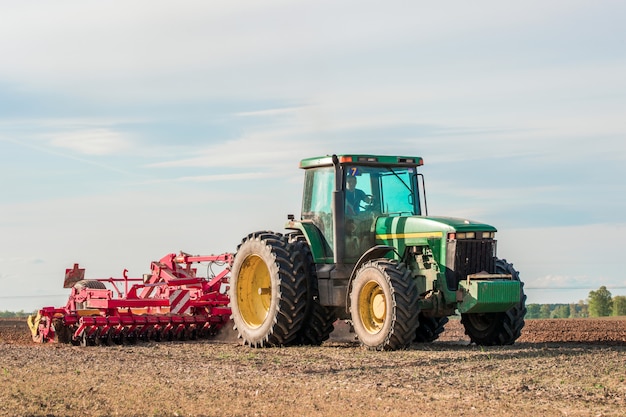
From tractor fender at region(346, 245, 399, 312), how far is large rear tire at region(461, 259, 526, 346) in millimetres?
1841

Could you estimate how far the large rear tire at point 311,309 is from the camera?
16.3 metres

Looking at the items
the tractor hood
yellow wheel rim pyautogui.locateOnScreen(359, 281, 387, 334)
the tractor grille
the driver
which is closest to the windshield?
the driver

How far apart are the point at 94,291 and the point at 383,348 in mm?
6888

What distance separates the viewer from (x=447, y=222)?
15.5 m

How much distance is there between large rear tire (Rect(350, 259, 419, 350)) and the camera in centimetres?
1429

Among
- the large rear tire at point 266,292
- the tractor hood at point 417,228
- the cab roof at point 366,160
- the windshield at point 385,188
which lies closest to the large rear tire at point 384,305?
the tractor hood at point 417,228

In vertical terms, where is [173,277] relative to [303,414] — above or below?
above

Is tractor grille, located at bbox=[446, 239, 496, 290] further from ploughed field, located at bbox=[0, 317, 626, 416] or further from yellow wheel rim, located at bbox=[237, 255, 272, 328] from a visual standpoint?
yellow wheel rim, located at bbox=[237, 255, 272, 328]

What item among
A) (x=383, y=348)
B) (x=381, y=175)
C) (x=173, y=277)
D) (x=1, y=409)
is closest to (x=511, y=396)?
(x=383, y=348)

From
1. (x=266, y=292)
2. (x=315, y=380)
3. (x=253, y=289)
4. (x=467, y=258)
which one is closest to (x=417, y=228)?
(x=467, y=258)

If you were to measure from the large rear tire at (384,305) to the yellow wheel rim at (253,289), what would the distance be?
2.65m

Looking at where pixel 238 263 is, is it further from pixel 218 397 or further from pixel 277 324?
pixel 218 397

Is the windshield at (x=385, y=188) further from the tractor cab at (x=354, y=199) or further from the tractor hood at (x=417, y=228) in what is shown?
the tractor hood at (x=417, y=228)

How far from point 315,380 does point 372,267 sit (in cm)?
348
